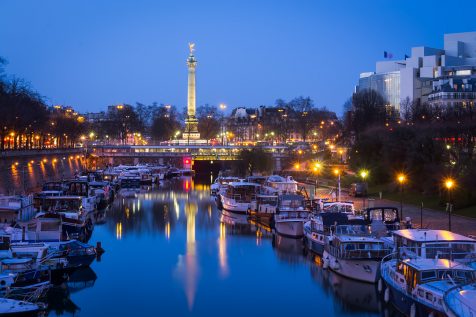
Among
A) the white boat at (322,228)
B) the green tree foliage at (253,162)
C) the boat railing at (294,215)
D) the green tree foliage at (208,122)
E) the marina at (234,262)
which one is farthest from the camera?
the green tree foliage at (208,122)

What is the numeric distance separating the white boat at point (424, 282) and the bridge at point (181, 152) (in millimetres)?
74224

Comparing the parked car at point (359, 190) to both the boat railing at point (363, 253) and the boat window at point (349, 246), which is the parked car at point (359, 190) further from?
the boat window at point (349, 246)

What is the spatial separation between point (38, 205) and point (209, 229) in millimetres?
10870

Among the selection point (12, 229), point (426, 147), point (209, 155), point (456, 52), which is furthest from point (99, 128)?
point (12, 229)

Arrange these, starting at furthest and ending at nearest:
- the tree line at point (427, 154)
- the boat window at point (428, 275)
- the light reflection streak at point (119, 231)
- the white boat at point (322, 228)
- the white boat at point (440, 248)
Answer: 1. the tree line at point (427, 154)
2. the light reflection streak at point (119, 231)
3. the white boat at point (322, 228)
4. the white boat at point (440, 248)
5. the boat window at point (428, 275)

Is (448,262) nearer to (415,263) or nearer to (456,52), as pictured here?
(415,263)

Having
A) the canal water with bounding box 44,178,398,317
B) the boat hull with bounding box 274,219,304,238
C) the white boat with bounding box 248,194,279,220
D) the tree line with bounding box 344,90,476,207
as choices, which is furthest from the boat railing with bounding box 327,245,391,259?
the white boat with bounding box 248,194,279,220

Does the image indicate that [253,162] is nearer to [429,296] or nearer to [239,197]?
[239,197]

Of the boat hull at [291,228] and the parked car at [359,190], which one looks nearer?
the boat hull at [291,228]

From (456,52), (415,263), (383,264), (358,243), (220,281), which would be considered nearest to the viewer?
(415,263)

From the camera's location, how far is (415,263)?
23.2m

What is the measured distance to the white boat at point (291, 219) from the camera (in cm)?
4094

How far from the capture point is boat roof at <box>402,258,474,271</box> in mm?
22391

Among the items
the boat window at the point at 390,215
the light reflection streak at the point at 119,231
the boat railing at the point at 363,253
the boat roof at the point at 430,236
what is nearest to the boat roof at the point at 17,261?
the boat railing at the point at 363,253
